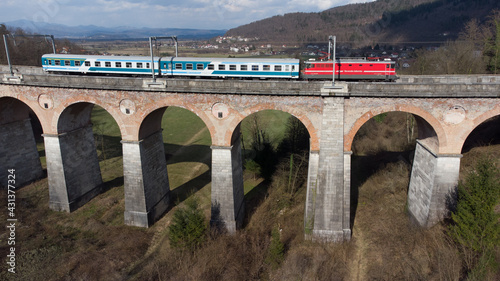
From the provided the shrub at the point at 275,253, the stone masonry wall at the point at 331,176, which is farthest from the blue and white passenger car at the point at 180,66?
the shrub at the point at 275,253

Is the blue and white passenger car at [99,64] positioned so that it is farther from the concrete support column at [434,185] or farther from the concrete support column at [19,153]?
the concrete support column at [434,185]

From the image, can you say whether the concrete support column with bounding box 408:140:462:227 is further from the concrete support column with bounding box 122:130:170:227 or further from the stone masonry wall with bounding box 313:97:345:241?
the concrete support column with bounding box 122:130:170:227

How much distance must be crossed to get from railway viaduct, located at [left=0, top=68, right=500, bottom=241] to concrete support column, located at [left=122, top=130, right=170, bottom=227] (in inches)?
3.2

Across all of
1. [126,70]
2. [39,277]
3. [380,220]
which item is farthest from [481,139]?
[39,277]

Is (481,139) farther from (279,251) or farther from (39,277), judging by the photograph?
(39,277)

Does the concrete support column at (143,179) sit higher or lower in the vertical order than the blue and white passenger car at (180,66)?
lower

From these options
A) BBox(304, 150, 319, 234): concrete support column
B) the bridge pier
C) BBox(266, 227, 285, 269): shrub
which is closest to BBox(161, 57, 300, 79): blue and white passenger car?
the bridge pier

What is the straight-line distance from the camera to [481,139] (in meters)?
26.1

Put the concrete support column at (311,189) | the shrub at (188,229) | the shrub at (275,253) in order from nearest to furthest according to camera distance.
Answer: the shrub at (275,253), the shrub at (188,229), the concrete support column at (311,189)

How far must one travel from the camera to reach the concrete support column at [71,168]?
23.8 m

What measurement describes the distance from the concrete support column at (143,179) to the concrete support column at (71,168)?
18.7 feet

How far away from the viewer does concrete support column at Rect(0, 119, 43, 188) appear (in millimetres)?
27047

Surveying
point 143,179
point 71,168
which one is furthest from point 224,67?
point 71,168

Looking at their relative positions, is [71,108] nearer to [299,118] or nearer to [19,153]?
[19,153]
